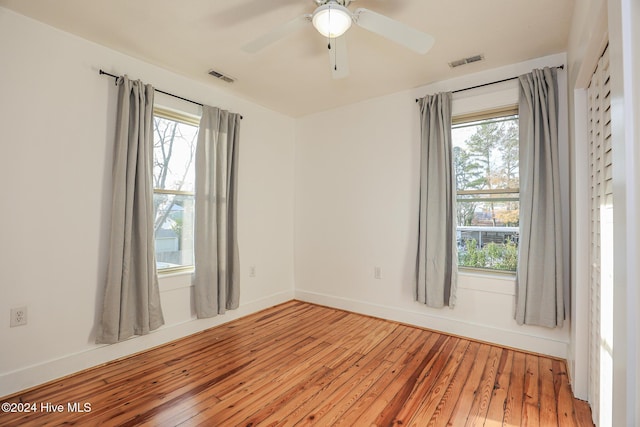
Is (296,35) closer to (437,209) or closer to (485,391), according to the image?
(437,209)

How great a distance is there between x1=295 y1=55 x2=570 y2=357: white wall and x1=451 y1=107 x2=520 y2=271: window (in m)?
0.17

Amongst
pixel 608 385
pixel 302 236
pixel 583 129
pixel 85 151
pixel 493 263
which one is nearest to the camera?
pixel 608 385

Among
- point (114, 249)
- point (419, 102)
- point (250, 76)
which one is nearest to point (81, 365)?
point (114, 249)

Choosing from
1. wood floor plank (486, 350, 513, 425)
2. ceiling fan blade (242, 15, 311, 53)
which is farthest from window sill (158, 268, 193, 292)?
wood floor plank (486, 350, 513, 425)

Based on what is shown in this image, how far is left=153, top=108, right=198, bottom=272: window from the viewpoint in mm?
2939

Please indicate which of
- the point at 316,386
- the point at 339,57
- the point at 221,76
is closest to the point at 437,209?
the point at 339,57

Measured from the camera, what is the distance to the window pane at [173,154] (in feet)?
9.66

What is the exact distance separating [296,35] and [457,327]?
301 cm

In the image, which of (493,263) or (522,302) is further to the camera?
(493,263)

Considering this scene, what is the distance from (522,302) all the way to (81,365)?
361cm

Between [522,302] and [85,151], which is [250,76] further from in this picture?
[522,302]

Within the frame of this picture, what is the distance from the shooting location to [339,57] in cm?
204

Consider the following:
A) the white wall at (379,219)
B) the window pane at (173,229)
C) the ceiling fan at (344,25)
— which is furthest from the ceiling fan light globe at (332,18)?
the window pane at (173,229)

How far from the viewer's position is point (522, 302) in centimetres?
262
